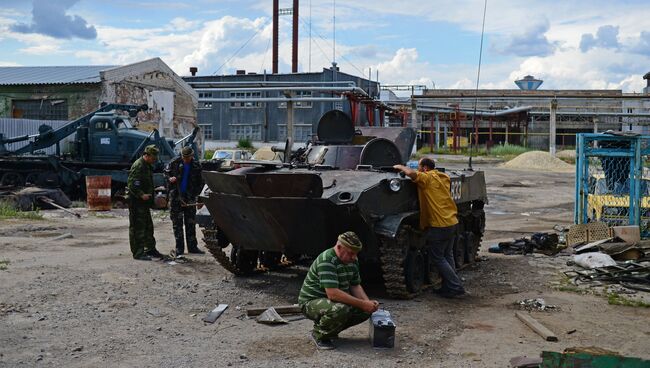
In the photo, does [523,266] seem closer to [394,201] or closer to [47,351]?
[394,201]

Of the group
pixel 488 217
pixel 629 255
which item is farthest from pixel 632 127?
pixel 629 255

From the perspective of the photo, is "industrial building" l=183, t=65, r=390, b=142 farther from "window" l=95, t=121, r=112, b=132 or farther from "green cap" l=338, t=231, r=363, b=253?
"green cap" l=338, t=231, r=363, b=253

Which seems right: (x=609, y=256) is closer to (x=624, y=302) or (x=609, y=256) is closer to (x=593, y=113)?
(x=624, y=302)

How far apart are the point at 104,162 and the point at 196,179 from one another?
1006 centimetres

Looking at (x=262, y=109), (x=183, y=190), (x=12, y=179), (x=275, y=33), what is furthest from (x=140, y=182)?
(x=275, y=33)

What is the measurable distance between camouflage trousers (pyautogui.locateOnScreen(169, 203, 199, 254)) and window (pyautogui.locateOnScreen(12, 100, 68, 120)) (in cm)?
2084

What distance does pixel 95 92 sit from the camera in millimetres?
30375

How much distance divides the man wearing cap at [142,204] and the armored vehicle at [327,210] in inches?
57.9

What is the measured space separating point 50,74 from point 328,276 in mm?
29502

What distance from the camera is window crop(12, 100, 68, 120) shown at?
31375mm

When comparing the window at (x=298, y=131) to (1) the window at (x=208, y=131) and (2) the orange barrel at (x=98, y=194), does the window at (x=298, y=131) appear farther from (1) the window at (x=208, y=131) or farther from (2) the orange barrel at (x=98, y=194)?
(2) the orange barrel at (x=98, y=194)

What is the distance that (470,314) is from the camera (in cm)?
850

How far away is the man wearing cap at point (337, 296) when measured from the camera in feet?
22.5

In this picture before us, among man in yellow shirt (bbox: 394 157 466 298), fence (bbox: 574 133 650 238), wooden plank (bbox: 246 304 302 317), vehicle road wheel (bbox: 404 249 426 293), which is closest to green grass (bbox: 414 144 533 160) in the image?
fence (bbox: 574 133 650 238)
